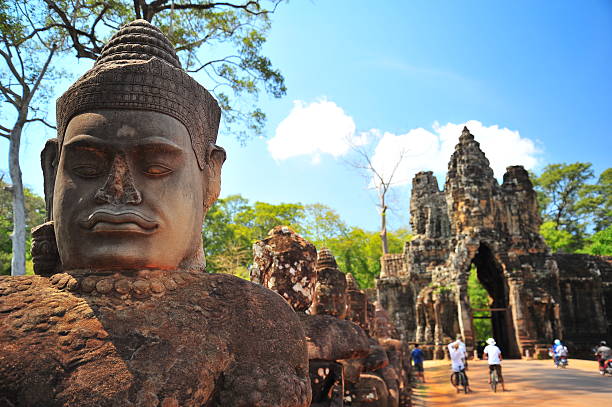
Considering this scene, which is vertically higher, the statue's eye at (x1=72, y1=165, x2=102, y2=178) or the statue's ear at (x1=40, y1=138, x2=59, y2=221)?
the statue's ear at (x1=40, y1=138, x2=59, y2=221)

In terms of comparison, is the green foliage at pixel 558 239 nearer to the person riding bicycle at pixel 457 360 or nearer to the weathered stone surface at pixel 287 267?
the person riding bicycle at pixel 457 360

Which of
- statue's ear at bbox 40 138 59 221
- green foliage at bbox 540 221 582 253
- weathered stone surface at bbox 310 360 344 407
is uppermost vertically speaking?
green foliage at bbox 540 221 582 253

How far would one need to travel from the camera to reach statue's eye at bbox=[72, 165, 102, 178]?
1.90m

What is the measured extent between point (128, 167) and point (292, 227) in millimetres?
24796

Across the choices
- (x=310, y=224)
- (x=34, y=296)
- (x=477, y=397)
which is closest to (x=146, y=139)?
(x=34, y=296)

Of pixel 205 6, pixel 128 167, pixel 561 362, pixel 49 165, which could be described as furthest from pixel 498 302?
pixel 128 167

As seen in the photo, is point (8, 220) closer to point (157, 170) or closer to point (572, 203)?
point (157, 170)

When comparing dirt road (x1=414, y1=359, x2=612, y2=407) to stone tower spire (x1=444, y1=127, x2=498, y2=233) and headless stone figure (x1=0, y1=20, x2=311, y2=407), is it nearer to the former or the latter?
stone tower spire (x1=444, y1=127, x2=498, y2=233)

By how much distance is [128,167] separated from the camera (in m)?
1.88

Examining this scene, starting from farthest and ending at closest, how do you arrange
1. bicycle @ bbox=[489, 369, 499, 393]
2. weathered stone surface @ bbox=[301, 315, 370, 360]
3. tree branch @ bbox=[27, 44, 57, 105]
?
tree branch @ bbox=[27, 44, 57, 105] < bicycle @ bbox=[489, 369, 499, 393] < weathered stone surface @ bbox=[301, 315, 370, 360]

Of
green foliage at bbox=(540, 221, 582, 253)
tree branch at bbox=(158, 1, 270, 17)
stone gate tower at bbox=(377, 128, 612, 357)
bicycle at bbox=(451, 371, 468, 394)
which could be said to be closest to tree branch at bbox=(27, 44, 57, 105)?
tree branch at bbox=(158, 1, 270, 17)

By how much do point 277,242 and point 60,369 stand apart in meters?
1.78

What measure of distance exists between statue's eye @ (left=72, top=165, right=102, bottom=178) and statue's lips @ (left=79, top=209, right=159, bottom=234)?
0.19 m

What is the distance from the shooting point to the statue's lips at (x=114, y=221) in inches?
70.4
